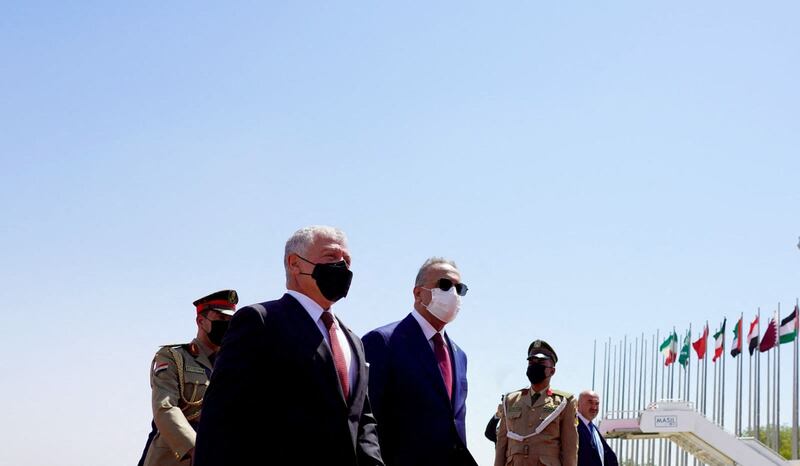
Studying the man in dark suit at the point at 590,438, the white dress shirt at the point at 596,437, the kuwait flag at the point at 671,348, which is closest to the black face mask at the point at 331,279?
the man in dark suit at the point at 590,438

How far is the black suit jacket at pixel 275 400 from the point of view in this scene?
3.99 m

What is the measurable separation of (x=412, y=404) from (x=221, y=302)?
1.50 metres

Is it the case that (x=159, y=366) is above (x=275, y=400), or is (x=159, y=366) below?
above

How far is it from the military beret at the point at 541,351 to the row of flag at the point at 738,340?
35122 mm

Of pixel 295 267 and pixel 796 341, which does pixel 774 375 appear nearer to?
pixel 796 341

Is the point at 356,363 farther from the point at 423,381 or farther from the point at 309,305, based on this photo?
the point at 423,381

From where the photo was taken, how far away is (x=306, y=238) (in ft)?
15.1

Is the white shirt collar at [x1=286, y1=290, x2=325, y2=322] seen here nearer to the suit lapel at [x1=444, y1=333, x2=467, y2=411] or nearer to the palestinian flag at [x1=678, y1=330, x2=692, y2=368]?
the suit lapel at [x1=444, y1=333, x2=467, y2=411]

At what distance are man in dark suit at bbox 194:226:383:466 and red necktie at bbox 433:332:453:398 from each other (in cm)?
188

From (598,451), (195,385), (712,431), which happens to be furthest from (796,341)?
(195,385)

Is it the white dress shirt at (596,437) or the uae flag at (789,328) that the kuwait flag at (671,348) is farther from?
the white dress shirt at (596,437)

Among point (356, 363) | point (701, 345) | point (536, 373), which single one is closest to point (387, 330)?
point (356, 363)

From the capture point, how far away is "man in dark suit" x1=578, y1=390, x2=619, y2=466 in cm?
1036

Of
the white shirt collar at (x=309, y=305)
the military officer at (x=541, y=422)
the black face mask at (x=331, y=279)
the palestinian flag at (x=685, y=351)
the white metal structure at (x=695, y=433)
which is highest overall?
the palestinian flag at (x=685, y=351)
